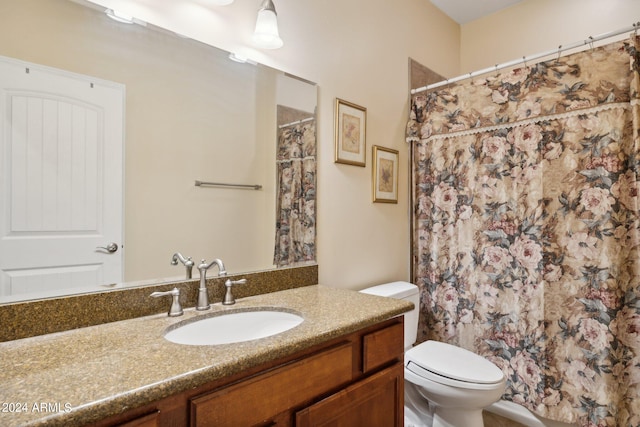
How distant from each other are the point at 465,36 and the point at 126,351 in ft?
10.4

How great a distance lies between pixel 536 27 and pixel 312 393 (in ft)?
9.30

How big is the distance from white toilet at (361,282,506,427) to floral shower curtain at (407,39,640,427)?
1.07ft

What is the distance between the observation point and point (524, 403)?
69.6 inches

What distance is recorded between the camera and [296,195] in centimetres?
163

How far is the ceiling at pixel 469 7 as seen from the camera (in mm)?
2479

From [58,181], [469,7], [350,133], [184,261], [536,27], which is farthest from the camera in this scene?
[469,7]

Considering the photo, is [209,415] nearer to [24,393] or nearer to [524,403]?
[24,393]

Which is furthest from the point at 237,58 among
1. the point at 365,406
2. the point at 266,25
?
the point at 365,406

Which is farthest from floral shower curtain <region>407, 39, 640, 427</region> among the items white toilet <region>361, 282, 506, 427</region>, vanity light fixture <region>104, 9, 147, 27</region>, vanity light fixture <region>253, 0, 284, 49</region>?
vanity light fixture <region>104, 9, 147, 27</region>

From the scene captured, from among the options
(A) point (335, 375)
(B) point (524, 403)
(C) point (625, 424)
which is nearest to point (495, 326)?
(B) point (524, 403)

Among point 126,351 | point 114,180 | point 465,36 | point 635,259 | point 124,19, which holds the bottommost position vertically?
point 126,351

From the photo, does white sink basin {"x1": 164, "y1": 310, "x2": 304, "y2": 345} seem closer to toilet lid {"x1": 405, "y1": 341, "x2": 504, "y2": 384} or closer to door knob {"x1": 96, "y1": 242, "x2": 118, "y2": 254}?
door knob {"x1": 96, "y1": 242, "x2": 118, "y2": 254}

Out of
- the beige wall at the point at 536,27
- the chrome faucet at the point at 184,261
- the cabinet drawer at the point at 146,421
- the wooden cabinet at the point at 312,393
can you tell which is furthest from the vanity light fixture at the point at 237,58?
the beige wall at the point at 536,27

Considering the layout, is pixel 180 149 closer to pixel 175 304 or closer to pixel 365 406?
pixel 175 304
